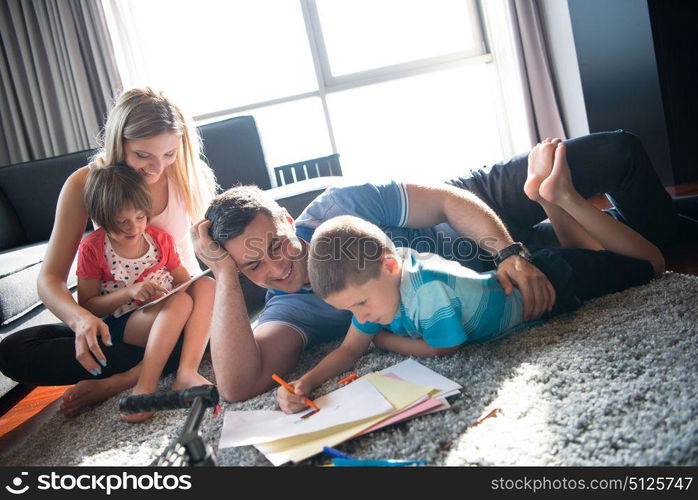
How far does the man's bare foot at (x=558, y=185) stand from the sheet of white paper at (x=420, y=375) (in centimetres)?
51

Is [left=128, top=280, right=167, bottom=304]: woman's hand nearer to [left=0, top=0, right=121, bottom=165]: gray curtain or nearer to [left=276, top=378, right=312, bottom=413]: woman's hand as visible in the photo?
[left=276, top=378, right=312, bottom=413]: woman's hand

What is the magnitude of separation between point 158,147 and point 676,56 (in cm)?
197

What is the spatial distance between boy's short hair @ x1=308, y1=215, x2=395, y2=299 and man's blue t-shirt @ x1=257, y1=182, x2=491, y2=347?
0.81 feet

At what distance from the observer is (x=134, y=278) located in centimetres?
151

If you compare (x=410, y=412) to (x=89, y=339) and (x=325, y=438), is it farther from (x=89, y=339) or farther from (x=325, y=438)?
(x=89, y=339)

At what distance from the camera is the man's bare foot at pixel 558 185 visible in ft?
4.23

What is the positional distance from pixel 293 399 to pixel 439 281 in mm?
345

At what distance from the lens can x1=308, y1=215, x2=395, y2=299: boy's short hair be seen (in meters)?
1.00

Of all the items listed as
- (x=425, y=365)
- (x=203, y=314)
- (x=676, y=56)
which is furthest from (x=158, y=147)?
(x=676, y=56)

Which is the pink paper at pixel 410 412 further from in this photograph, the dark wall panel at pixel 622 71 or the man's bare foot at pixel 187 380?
the dark wall panel at pixel 622 71

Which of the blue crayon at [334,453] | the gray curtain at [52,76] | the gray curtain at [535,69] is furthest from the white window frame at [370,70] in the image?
the blue crayon at [334,453]

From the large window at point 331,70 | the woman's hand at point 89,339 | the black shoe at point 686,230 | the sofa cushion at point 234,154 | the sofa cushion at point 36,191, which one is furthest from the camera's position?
the large window at point 331,70

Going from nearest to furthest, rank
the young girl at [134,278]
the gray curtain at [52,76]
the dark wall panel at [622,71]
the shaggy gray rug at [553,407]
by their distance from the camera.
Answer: the shaggy gray rug at [553,407], the young girl at [134,278], the dark wall panel at [622,71], the gray curtain at [52,76]
